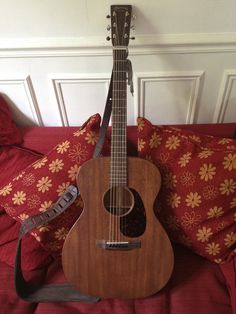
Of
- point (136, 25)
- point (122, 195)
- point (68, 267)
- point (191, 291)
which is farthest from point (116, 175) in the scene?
point (136, 25)

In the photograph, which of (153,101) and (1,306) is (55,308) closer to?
(1,306)

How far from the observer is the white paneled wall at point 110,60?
3.19 ft

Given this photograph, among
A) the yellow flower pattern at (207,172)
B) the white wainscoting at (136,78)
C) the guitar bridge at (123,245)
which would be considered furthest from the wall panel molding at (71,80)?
the guitar bridge at (123,245)

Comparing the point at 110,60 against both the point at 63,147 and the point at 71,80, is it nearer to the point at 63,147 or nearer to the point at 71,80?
the point at 71,80

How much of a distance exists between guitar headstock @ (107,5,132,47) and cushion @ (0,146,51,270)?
57 cm

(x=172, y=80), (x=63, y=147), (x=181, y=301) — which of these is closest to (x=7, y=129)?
(x=63, y=147)

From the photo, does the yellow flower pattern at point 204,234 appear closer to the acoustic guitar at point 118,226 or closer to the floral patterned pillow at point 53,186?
the acoustic guitar at point 118,226

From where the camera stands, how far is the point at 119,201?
0.89 m

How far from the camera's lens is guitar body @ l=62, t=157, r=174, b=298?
0.86 m

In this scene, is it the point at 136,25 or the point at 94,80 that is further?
the point at 94,80

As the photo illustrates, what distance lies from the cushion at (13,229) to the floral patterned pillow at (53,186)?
67 millimetres

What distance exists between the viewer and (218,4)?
0.94 m

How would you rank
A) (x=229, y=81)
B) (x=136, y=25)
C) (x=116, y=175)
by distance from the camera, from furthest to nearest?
1. (x=229, y=81)
2. (x=136, y=25)
3. (x=116, y=175)

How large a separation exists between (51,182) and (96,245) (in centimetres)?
27
